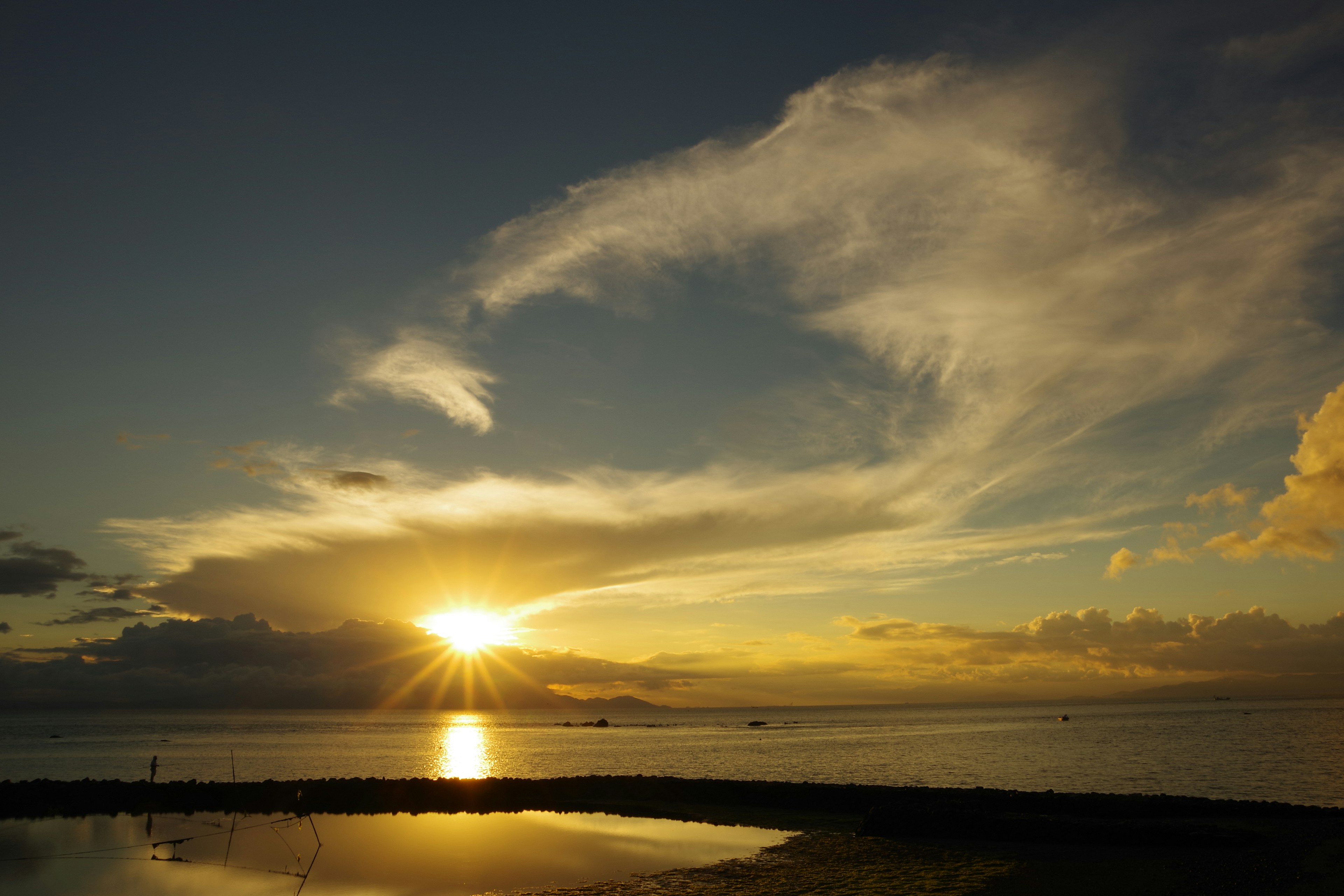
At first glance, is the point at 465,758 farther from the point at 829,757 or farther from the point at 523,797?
the point at 523,797

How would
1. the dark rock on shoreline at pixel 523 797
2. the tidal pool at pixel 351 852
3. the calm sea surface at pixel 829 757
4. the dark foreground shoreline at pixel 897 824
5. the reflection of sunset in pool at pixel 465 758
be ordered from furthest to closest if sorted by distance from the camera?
the reflection of sunset in pool at pixel 465 758
the calm sea surface at pixel 829 757
the dark rock on shoreline at pixel 523 797
the tidal pool at pixel 351 852
the dark foreground shoreline at pixel 897 824

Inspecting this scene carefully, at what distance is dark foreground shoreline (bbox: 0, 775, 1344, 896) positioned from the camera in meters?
26.2

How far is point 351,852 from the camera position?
1380 inches

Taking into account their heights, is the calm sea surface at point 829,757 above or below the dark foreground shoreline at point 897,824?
below

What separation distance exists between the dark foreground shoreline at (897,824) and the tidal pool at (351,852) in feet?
8.09

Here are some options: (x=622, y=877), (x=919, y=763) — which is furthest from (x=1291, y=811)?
(x=919, y=763)

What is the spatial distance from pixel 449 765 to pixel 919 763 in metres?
57.9

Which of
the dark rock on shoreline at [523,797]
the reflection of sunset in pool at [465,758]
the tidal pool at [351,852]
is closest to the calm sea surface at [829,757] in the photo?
the reflection of sunset in pool at [465,758]

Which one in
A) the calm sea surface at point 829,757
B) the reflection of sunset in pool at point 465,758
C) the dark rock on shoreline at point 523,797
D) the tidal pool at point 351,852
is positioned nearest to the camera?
the tidal pool at point 351,852

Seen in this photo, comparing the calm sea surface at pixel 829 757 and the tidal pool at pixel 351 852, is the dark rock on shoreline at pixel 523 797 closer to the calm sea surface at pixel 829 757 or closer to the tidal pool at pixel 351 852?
the tidal pool at pixel 351 852

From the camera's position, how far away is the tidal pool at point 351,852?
28359 millimetres

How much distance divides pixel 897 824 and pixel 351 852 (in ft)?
83.3

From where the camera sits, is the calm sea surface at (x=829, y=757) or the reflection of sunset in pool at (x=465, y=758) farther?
the reflection of sunset in pool at (x=465, y=758)

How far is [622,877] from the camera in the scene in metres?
28.6
